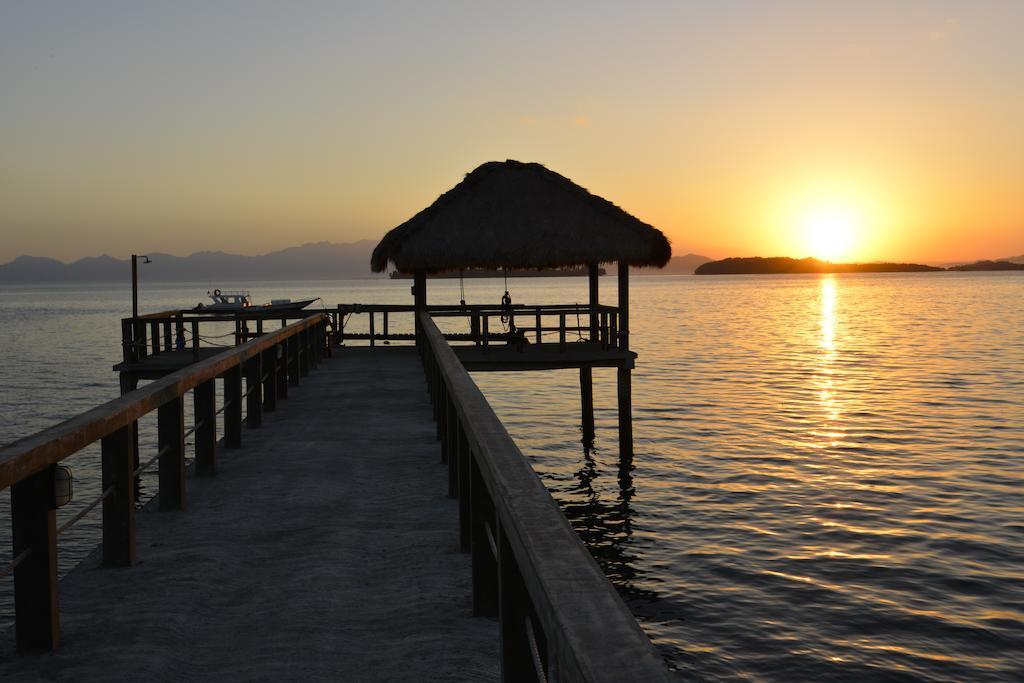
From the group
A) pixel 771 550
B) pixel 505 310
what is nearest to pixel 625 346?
pixel 505 310

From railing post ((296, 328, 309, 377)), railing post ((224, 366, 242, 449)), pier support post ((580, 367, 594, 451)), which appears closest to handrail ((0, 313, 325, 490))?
railing post ((224, 366, 242, 449))

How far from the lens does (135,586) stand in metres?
4.83

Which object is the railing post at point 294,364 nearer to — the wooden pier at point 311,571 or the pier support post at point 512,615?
the wooden pier at point 311,571

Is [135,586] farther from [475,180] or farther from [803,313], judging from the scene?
[803,313]

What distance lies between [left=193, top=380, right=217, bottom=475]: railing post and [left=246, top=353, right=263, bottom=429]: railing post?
2.28 m

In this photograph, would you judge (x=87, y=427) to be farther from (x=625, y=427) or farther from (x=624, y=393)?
(x=625, y=427)

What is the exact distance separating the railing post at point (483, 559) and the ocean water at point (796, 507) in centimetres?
A: 583

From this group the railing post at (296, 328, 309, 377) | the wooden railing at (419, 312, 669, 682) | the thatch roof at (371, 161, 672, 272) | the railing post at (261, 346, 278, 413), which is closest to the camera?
the wooden railing at (419, 312, 669, 682)

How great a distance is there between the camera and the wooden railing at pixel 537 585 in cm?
168

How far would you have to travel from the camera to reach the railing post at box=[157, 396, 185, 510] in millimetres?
6109

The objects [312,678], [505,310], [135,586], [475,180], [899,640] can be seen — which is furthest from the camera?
[475,180]

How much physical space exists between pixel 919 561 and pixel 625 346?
805 centimetres

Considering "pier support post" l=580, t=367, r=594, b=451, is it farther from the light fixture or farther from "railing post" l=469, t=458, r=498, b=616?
the light fixture

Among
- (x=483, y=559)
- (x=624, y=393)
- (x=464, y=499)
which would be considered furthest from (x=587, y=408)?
(x=483, y=559)
